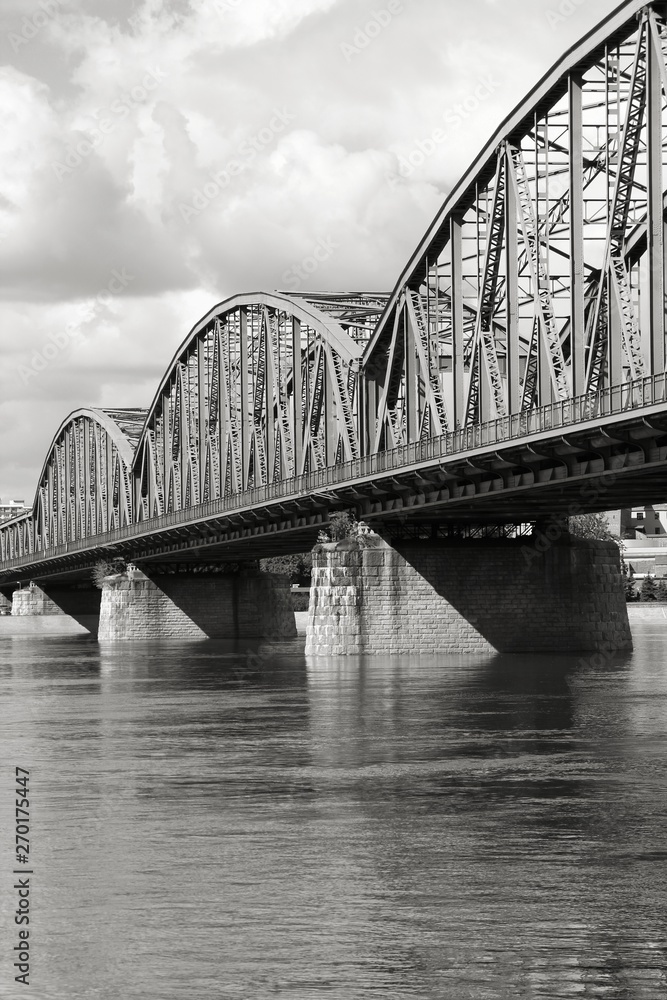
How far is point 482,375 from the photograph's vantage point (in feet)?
196

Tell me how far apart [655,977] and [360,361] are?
64194 mm

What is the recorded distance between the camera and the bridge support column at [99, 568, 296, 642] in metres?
112

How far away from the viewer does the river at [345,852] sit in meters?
14.1

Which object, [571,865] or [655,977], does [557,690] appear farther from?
[655,977]

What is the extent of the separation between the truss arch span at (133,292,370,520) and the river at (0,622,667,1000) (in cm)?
4296

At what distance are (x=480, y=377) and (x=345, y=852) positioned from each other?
140 feet

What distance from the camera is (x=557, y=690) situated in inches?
1834

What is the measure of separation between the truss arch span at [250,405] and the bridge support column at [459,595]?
465 inches

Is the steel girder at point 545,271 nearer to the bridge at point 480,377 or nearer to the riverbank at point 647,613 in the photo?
the bridge at point 480,377

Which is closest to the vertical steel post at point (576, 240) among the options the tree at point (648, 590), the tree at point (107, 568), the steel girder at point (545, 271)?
the steel girder at point (545, 271)

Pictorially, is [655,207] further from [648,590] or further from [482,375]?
[648,590]

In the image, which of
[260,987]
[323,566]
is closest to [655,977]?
[260,987]

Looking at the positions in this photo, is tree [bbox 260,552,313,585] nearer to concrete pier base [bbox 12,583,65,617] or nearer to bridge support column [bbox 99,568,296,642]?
concrete pier base [bbox 12,583,65,617]

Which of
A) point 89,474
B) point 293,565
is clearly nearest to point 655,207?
point 89,474
